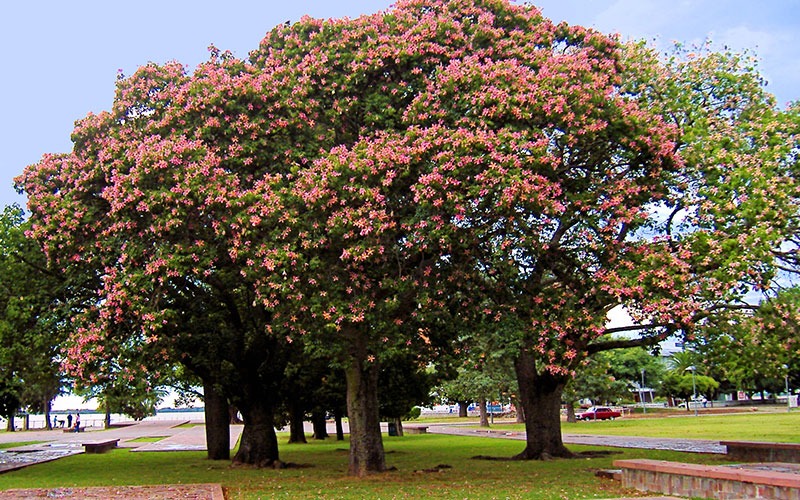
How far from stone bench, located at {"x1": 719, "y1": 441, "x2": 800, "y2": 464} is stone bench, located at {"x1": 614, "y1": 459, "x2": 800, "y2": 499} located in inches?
288

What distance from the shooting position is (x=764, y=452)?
1977 cm

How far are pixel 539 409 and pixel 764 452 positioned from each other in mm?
6517

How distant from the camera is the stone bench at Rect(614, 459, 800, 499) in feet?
35.2

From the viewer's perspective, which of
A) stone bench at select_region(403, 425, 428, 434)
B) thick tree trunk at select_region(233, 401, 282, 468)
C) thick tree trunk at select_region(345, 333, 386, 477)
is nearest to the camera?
thick tree trunk at select_region(345, 333, 386, 477)

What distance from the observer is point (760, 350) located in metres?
17.0

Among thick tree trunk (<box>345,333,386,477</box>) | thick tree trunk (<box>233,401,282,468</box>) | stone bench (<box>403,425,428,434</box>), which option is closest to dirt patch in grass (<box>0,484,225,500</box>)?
thick tree trunk (<box>345,333,386,477</box>)

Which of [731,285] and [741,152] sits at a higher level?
[741,152]

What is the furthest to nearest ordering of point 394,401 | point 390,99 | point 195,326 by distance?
point 394,401, point 195,326, point 390,99

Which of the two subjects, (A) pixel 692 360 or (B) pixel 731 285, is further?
(A) pixel 692 360

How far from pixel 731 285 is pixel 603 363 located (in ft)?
125

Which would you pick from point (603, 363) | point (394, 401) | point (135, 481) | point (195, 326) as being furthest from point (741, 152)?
point (603, 363)

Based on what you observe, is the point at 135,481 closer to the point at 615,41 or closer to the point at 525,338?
the point at 525,338

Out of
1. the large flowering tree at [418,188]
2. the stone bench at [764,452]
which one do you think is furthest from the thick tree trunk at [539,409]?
the large flowering tree at [418,188]

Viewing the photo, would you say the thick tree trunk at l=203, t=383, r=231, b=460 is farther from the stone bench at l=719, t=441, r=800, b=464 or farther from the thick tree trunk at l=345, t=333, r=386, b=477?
the stone bench at l=719, t=441, r=800, b=464
